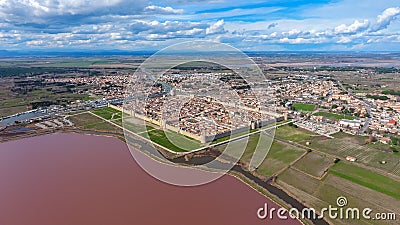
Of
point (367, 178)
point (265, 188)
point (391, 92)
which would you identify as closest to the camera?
point (265, 188)

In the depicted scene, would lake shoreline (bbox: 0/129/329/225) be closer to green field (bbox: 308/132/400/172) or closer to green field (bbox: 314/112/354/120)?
green field (bbox: 308/132/400/172)

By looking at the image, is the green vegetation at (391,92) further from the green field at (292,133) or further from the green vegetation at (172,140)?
the green vegetation at (172,140)

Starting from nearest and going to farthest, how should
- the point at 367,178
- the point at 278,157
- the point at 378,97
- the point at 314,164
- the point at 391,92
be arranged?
the point at 367,178
the point at 314,164
the point at 278,157
the point at 378,97
the point at 391,92

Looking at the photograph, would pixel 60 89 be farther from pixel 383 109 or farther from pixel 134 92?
pixel 383 109

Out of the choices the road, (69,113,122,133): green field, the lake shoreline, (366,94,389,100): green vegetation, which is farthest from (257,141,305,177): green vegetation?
(366,94,389,100): green vegetation

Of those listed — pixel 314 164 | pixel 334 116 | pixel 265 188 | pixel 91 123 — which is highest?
pixel 91 123

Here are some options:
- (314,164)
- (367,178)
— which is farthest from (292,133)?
(367,178)

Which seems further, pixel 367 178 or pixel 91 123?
pixel 91 123

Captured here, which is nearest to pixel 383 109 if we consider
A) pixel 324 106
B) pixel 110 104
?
pixel 324 106

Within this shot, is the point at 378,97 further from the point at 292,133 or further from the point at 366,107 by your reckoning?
the point at 292,133

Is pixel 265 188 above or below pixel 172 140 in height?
below
